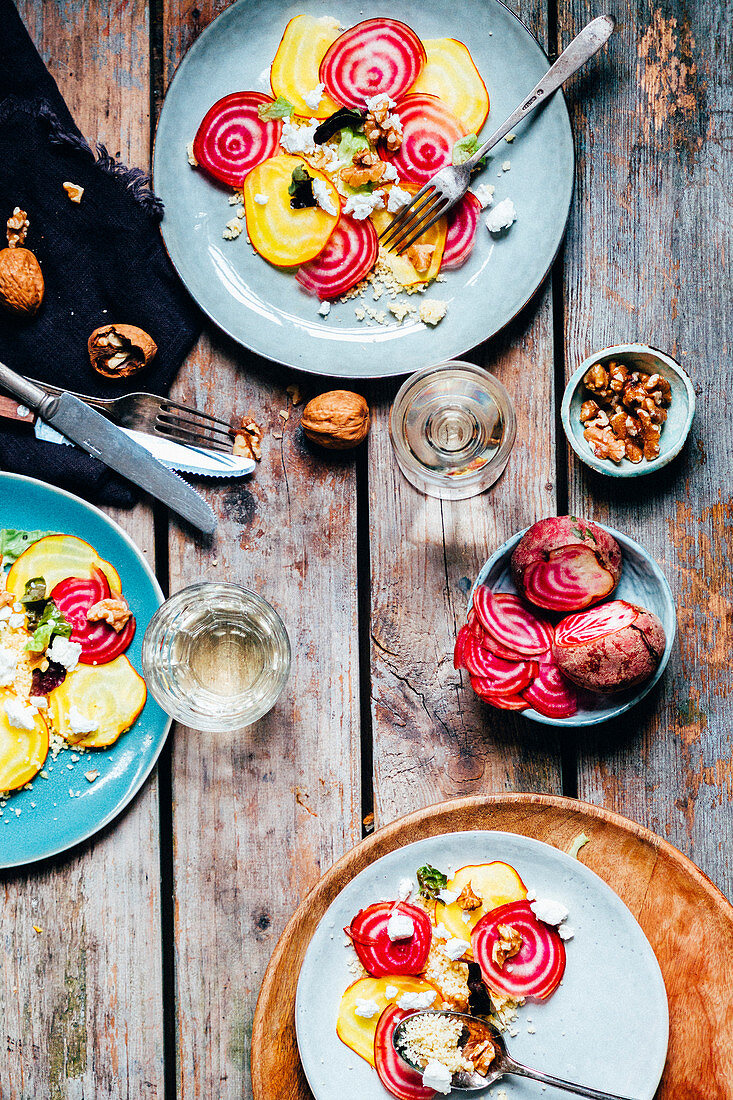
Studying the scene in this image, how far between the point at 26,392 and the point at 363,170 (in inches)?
20.1

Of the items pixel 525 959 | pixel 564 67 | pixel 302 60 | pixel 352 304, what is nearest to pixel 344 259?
pixel 352 304

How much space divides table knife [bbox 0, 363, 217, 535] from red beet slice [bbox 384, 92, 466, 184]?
0.50 meters

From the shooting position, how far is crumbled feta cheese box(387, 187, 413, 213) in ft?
3.54

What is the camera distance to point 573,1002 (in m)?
1.02

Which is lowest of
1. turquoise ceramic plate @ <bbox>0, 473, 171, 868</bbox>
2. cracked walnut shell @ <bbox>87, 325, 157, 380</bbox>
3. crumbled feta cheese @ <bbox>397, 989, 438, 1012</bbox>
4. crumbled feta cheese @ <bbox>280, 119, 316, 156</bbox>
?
crumbled feta cheese @ <bbox>397, 989, 438, 1012</bbox>

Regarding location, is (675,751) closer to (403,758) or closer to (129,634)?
(403,758)

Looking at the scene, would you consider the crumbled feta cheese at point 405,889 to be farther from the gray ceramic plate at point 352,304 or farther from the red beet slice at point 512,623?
the gray ceramic plate at point 352,304

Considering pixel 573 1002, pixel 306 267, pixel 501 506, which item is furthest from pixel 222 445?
pixel 573 1002

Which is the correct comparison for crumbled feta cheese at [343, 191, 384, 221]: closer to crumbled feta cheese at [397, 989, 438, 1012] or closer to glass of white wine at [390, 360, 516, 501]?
glass of white wine at [390, 360, 516, 501]

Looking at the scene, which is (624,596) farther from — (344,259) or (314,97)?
(314,97)

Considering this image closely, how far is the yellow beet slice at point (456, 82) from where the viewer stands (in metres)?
1.07

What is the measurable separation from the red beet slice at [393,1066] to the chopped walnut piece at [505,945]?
120 mm

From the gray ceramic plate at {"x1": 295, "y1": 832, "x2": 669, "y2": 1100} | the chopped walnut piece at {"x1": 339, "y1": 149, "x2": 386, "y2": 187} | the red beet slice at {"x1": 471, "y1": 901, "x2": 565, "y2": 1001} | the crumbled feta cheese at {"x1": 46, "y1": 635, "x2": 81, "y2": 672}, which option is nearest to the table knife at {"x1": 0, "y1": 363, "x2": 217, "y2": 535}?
the crumbled feta cheese at {"x1": 46, "y1": 635, "x2": 81, "y2": 672}

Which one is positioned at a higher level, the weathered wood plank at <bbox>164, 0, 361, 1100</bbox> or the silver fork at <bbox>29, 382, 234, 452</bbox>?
the silver fork at <bbox>29, 382, 234, 452</bbox>
